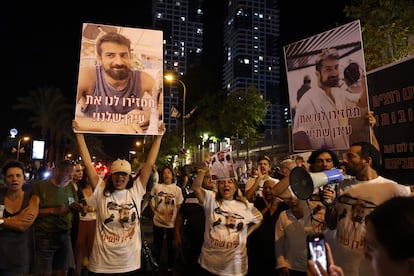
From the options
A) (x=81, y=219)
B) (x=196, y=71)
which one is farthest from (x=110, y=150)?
(x=81, y=219)

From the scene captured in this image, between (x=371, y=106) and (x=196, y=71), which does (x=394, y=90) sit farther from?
(x=196, y=71)

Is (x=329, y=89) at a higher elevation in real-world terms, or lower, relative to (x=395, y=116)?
higher

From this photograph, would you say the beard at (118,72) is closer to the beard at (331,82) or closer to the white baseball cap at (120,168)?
the white baseball cap at (120,168)

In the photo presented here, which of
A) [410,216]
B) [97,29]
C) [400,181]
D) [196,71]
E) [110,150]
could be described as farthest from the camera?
[110,150]

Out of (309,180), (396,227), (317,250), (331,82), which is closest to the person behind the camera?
(396,227)

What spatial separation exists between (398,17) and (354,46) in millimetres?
4626

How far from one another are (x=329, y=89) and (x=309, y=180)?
56.4 inches

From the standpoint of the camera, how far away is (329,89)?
3969 millimetres

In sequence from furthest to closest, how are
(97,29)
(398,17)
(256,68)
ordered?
(256,68), (398,17), (97,29)

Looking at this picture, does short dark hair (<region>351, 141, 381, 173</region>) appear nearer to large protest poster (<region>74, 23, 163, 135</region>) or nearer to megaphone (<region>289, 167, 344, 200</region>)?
megaphone (<region>289, 167, 344, 200</region>)

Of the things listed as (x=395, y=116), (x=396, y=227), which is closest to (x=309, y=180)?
(x=395, y=116)

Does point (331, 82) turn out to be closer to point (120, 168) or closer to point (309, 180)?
point (309, 180)

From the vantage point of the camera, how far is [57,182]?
16.4 ft

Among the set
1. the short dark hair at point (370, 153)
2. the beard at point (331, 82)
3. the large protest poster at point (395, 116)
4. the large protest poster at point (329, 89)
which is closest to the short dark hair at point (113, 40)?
the large protest poster at point (329, 89)
